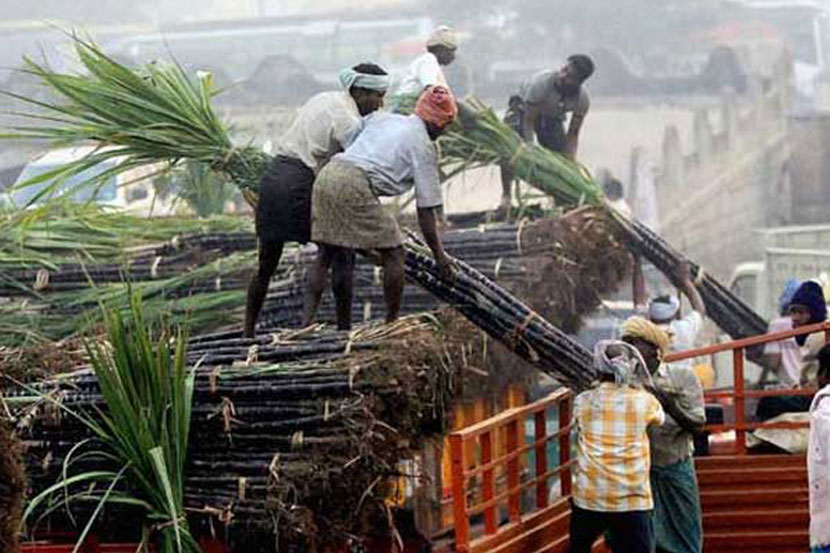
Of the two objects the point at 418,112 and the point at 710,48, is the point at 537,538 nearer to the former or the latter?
the point at 418,112

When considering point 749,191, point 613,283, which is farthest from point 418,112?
point 749,191

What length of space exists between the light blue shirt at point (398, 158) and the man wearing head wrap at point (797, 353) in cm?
273

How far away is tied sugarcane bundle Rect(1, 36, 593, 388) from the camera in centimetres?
845

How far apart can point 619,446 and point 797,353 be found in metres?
3.75

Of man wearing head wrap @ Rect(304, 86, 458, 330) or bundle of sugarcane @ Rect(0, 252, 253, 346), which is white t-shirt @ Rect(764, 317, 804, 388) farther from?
man wearing head wrap @ Rect(304, 86, 458, 330)

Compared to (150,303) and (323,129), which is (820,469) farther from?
(150,303)

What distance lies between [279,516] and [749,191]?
24.7 m

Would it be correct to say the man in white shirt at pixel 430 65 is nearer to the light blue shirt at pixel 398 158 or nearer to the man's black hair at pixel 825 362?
the light blue shirt at pixel 398 158

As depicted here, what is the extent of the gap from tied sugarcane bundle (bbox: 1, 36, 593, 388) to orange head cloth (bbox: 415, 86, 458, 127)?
75 centimetres

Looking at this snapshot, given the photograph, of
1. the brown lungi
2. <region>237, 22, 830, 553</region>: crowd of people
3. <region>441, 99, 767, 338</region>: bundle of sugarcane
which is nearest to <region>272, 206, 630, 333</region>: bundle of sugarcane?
<region>441, 99, 767, 338</region>: bundle of sugarcane

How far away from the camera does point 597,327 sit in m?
15.6

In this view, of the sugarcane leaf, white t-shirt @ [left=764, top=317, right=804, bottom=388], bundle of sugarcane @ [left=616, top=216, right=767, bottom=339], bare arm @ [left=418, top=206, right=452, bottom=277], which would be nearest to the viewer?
the sugarcane leaf

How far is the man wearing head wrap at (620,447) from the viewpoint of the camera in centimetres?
755

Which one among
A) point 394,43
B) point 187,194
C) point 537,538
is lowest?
point 537,538
